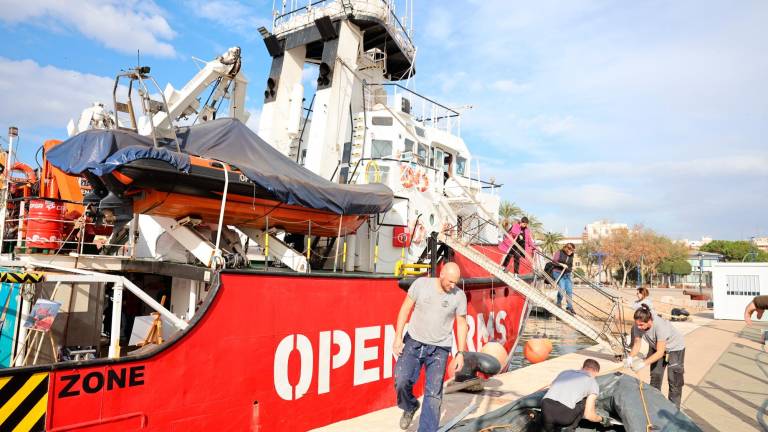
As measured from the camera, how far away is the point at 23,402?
440 cm

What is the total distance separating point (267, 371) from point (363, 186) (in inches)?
155

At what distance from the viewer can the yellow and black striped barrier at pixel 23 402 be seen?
14.2ft

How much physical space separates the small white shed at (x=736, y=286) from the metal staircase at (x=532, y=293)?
15.9 metres

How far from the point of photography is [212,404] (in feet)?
19.0

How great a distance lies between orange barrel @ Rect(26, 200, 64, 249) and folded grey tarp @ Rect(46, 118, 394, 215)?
1253mm

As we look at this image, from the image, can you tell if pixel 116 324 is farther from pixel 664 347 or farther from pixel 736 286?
pixel 736 286

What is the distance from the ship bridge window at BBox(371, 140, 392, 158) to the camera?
43.0 ft

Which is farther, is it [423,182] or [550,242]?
[550,242]

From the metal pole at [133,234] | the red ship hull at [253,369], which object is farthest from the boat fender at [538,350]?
the metal pole at [133,234]

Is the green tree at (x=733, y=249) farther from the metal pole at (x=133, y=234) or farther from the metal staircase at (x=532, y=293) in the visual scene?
the metal pole at (x=133, y=234)

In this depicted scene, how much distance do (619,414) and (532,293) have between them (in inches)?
173

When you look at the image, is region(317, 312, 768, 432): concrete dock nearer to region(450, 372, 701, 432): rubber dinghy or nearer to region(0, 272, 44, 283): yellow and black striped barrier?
region(450, 372, 701, 432): rubber dinghy

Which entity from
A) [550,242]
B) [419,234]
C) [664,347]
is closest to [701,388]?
[664,347]

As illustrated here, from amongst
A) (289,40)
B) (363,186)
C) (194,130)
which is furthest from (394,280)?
(289,40)
